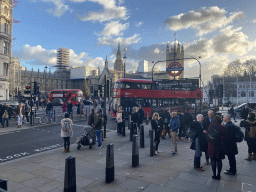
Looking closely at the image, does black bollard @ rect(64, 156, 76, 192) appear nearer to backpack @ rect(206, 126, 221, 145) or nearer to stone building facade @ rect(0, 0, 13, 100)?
backpack @ rect(206, 126, 221, 145)

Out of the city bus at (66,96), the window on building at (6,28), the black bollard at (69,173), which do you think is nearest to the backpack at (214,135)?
the black bollard at (69,173)

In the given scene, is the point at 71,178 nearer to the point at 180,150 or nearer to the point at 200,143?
the point at 200,143

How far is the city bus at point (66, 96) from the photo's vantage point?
36656 millimetres

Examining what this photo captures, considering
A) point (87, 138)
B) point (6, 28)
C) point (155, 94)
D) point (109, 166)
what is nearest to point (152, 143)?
point (109, 166)

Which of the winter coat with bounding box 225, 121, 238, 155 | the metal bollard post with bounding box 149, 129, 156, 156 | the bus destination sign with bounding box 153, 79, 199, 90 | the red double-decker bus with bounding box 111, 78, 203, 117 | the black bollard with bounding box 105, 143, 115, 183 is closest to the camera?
the black bollard with bounding box 105, 143, 115, 183

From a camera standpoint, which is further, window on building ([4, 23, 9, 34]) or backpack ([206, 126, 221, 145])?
window on building ([4, 23, 9, 34])

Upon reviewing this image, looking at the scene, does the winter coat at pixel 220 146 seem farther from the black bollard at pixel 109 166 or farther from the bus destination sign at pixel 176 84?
the bus destination sign at pixel 176 84

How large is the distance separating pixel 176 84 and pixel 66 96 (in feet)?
83.6

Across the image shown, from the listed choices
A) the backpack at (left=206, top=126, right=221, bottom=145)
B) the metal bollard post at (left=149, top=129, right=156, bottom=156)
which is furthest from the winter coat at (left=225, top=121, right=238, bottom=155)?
the metal bollard post at (left=149, top=129, right=156, bottom=156)

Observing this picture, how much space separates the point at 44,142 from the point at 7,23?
2746 cm

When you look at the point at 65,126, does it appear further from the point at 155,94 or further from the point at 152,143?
the point at 155,94

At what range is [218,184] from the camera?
464 cm

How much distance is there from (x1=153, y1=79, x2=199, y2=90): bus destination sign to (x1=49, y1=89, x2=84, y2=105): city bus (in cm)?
2167

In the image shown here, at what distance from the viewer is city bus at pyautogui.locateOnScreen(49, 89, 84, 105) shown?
36.7m
